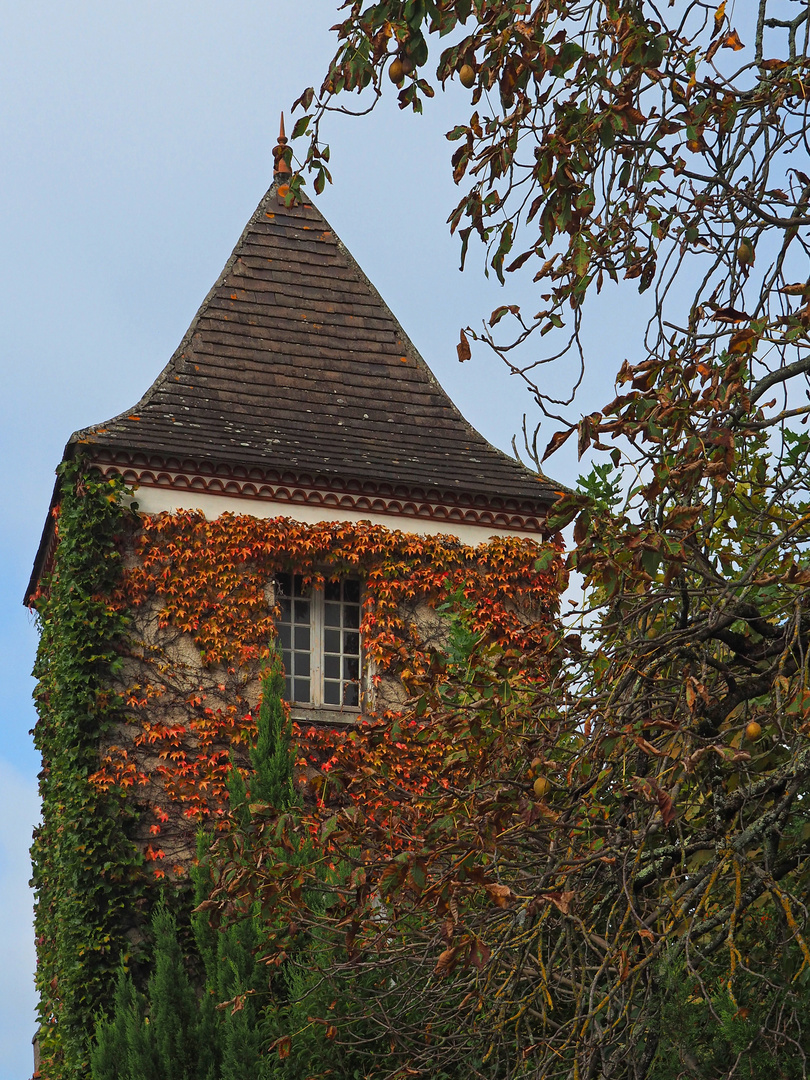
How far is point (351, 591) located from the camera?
1603 cm

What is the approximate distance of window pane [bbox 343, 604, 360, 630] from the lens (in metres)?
15.9

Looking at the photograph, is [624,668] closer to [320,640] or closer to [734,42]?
[734,42]

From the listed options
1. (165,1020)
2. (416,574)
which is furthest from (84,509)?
(165,1020)

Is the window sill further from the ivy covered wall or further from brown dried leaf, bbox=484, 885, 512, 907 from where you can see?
brown dried leaf, bbox=484, 885, 512, 907

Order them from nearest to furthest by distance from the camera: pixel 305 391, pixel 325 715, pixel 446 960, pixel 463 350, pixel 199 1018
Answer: pixel 446 960 < pixel 463 350 < pixel 199 1018 < pixel 325 715 < pixel 305 391

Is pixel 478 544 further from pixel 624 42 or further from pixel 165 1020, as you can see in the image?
pixel 624 42

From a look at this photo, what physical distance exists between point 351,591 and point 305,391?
7.85 ft

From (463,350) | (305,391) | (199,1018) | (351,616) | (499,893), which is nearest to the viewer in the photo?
(499,893)

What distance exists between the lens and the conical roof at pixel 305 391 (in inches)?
625

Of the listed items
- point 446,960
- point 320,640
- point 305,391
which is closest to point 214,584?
point 320,640

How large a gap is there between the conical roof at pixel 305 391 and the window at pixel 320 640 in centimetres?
115

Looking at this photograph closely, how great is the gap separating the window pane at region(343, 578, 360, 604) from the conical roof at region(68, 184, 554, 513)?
3.30 ft

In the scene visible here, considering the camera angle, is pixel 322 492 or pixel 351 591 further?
pixel 351 591

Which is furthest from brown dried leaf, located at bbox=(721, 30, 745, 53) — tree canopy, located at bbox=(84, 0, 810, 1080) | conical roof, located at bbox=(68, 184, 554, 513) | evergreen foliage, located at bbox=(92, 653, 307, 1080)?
A: conical roof, located at bbox=(68, 184, 554, 513)
